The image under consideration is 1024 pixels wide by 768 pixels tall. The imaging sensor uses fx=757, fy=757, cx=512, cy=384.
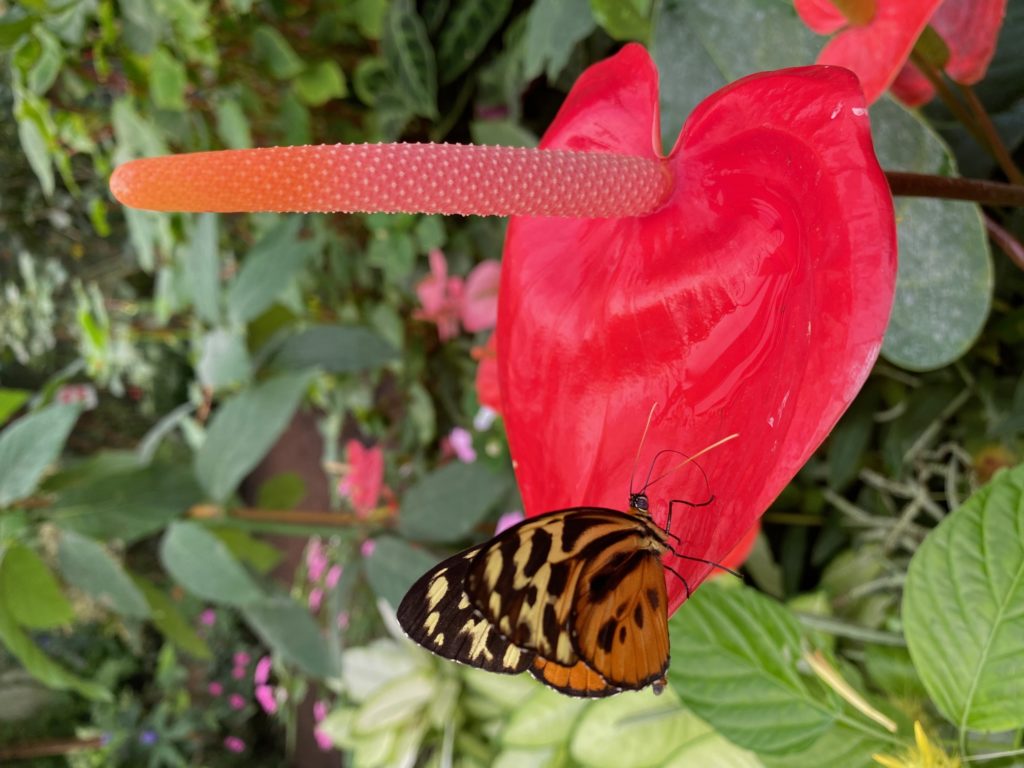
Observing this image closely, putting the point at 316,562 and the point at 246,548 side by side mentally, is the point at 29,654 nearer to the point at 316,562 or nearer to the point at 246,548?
the point at 246,548

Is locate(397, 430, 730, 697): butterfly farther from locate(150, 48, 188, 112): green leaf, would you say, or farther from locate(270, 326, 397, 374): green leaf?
locate(150, 48, 188, 112): green leaf

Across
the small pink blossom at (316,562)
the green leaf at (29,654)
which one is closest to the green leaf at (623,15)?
the green leaf at (29,654)

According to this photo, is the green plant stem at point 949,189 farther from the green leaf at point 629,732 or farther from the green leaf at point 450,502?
the green leaf at point 450,502

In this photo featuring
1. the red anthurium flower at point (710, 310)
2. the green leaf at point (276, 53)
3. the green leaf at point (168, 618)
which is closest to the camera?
the red anthurium flower at point (710, 310)

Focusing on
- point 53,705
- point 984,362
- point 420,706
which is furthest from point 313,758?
point 984,362

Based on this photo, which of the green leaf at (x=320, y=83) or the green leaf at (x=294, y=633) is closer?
the green leaf at (x=294, y=633)

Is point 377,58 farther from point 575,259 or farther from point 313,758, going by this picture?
point 313,758
